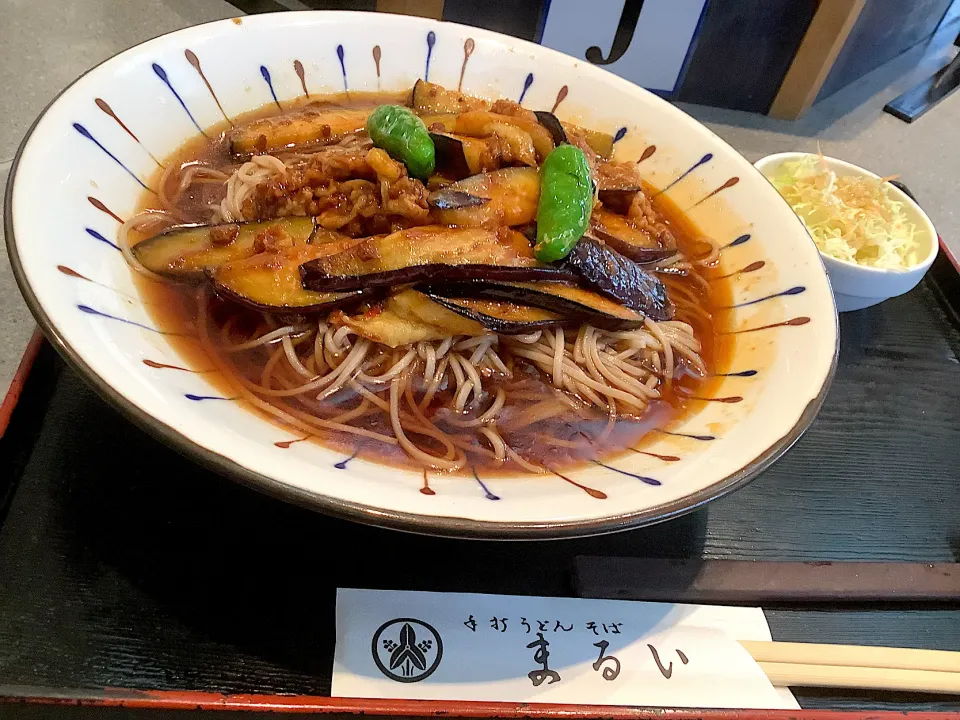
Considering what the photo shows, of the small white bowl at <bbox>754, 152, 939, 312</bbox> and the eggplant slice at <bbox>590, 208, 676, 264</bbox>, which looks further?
the small white bowl at <bbox>754, 152, 939, 312</bbox>

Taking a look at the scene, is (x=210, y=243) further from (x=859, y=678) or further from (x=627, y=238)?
(x=859, y=678)

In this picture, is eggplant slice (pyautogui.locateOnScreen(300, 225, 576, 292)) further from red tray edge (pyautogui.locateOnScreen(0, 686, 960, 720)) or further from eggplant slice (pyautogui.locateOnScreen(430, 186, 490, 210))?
red tray edge (pyautogui.locateOnScreen(0, 686, 960, 720))

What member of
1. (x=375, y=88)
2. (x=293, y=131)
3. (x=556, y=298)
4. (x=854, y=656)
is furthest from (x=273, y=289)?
(x=854, y=656)

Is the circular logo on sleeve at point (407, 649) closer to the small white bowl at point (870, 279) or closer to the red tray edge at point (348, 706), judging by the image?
the red tray edge at point (348, 706)

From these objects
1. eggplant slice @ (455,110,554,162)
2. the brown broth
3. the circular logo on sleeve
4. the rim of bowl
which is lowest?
the circular logo on sleeve

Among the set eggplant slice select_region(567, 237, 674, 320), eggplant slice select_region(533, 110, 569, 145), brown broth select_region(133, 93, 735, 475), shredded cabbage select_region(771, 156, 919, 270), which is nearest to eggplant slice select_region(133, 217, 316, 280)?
brown broth select_region(133, 93, 735, 475)

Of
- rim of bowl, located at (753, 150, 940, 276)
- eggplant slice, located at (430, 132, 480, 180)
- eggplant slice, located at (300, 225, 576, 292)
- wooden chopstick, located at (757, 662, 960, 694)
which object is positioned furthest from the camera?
rim of bowl, located at (753, 150, 940, 276)

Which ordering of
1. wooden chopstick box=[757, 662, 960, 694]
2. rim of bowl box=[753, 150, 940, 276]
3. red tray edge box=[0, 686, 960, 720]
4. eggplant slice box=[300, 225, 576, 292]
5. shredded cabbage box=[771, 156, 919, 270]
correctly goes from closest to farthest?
1. red tray edge box=[0, 686, 960, 720]
2. wooden chopstick box=[757, 662, 960, 694]
3. eggplant slice box=[300, 225, 576, 292]
4. rim of bowl box=[753, 150, 940, 276]
5. shredded cabbage box=[771, 156, 919, 270]
